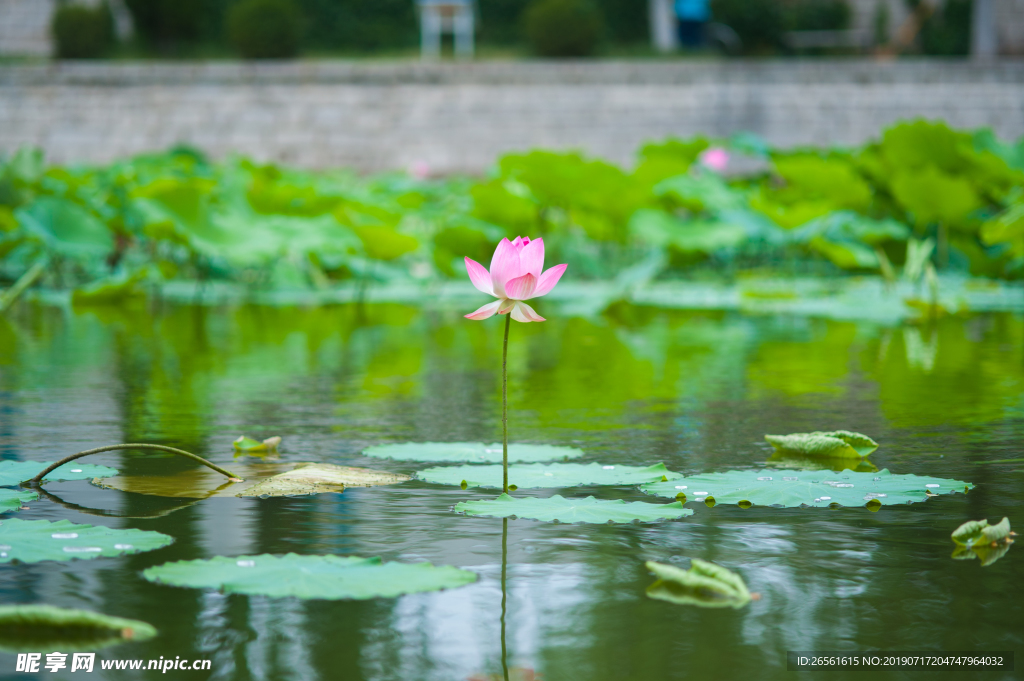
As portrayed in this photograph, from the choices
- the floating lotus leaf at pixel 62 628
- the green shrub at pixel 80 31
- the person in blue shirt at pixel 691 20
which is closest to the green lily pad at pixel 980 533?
the floating lotus leaf at pixel 62 628

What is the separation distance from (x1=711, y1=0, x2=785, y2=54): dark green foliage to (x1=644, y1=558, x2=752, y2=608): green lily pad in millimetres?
18233

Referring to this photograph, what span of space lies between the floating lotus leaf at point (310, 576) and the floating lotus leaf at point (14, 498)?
246 millimetres

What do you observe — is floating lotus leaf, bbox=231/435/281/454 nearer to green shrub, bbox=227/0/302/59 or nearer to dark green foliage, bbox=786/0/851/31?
green shrub, bbox=227/0/302/59

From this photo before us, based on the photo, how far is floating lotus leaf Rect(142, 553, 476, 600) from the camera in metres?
0.71

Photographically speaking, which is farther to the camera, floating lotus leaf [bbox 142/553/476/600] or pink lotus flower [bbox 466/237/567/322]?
pink lotus flower [bbox 466/237/567/322]

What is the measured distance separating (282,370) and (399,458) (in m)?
0.78

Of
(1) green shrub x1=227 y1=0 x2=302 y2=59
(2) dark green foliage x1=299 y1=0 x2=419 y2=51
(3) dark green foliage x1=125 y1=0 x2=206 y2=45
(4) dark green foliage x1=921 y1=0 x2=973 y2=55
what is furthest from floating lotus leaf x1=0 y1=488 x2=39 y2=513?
(4) dark green foliage x1=921 y1=0 x2=973 y2=55

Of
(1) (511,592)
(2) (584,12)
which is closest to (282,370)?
(1) (511,592)

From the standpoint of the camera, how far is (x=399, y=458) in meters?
1.17

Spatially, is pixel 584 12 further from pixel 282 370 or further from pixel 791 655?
pixel 791 655

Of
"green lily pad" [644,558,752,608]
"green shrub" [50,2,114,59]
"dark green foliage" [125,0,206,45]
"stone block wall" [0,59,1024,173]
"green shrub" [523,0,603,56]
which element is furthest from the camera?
"dark green foliage" [125,0,206,45]

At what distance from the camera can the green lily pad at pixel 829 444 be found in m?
1.15

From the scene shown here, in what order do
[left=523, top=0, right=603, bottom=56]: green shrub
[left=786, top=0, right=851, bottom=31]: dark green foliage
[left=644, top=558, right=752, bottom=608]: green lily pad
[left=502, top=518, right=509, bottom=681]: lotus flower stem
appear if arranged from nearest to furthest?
[left=502, top=518, right=509, bottom=681]: lotus flower stem
[left=644, top=558, right=752, bottom=608]: green lily pad
[left=523, top=0, right=603, bottom=56]: green shrub
[left=786, top=0, right=851, bottom=31]: dark green foliage

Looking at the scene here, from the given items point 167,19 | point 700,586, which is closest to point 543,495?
point 700,586
